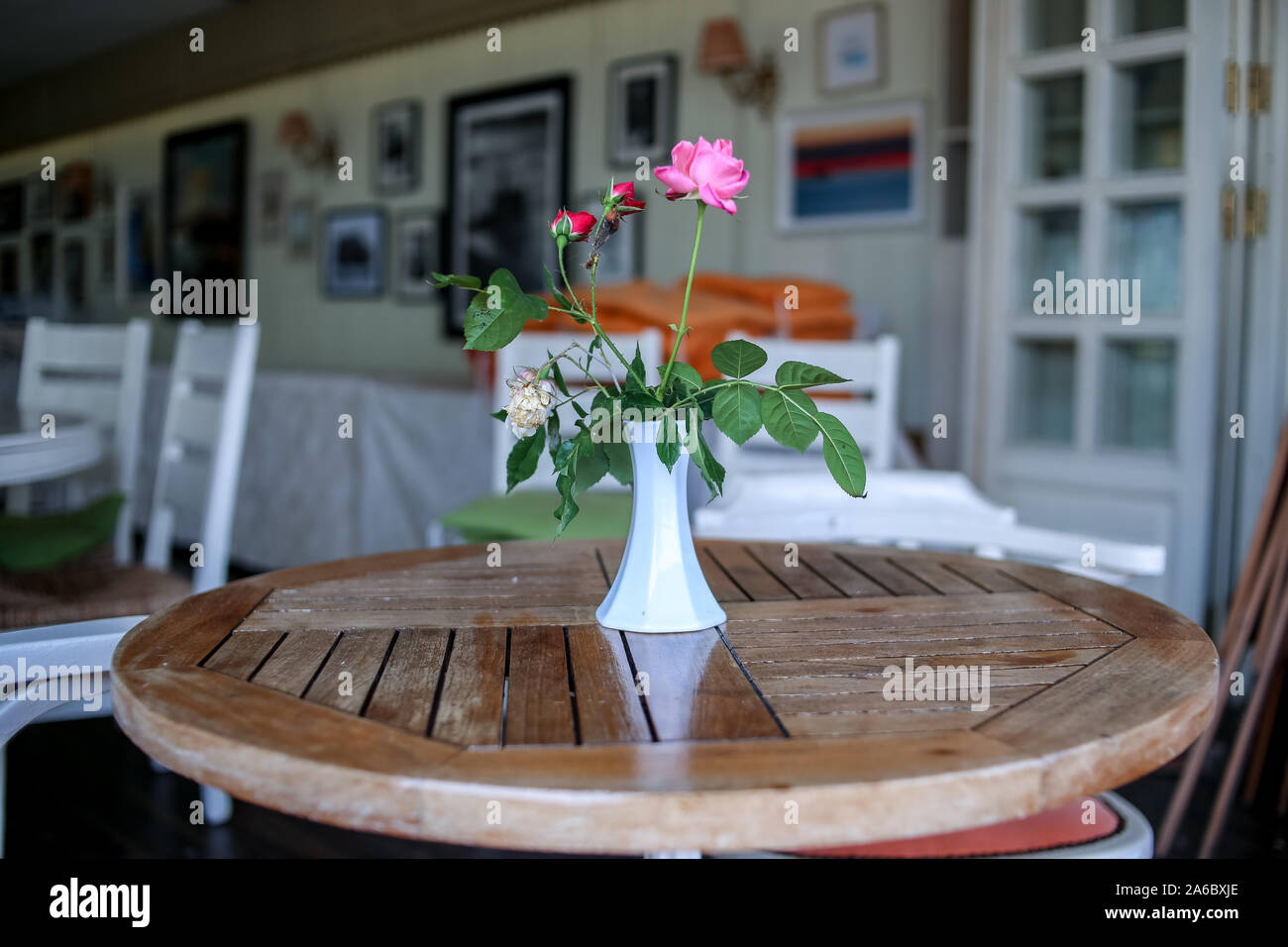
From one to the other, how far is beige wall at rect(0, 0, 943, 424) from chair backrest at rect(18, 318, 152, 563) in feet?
6.26

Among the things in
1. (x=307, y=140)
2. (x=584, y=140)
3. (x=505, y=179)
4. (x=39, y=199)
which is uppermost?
(x=39, y=199)

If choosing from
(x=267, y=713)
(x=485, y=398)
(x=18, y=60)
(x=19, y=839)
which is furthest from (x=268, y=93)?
(x=267, y=713)

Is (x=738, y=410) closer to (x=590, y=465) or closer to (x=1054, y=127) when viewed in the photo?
(x=590, y=465)

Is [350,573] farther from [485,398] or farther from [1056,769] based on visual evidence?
[485,398]

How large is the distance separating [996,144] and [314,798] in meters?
2.84

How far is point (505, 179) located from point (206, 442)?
11.5 feet

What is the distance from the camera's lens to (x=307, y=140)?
251 inches

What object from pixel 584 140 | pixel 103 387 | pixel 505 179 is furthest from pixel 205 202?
pixel 103 387

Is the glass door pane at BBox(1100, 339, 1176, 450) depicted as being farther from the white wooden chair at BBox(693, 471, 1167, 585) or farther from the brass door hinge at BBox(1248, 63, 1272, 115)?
the white wooden chair at BBox(693, 471, 1167, 585)

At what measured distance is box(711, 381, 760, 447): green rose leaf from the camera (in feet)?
3.11
